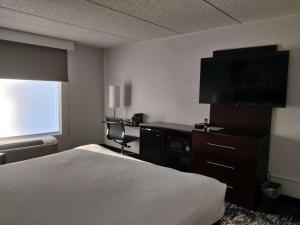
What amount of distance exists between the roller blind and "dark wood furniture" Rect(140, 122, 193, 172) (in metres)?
2.07

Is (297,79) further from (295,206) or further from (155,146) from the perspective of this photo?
(155,146)

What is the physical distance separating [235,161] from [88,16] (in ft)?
8.60

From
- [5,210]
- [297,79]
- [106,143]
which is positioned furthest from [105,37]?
[5,210]

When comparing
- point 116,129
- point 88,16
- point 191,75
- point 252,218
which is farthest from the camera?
point 116,129

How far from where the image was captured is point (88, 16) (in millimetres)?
2922

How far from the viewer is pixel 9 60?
3.78m

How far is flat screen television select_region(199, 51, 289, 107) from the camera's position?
9.04 feet

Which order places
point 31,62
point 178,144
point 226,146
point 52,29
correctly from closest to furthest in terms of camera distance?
point 226,146 < point 178,144 < point 52,29 < point 31,62

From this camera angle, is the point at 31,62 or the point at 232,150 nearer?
the point at 232,150

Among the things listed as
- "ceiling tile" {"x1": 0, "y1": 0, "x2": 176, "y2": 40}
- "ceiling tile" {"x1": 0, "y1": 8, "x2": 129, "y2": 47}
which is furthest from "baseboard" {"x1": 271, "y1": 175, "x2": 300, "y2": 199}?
"ceiling tile" {"x1": 0, "y1": 8, "x2": 129, "y2": 47}

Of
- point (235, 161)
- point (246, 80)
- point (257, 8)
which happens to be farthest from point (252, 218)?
point (257, 8)

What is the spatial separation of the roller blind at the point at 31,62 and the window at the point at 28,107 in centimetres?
17

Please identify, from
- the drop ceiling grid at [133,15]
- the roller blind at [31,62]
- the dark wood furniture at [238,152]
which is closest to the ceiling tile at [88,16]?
the drop ceiling grid at [133,15]

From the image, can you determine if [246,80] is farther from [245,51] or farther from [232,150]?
[232,150]
